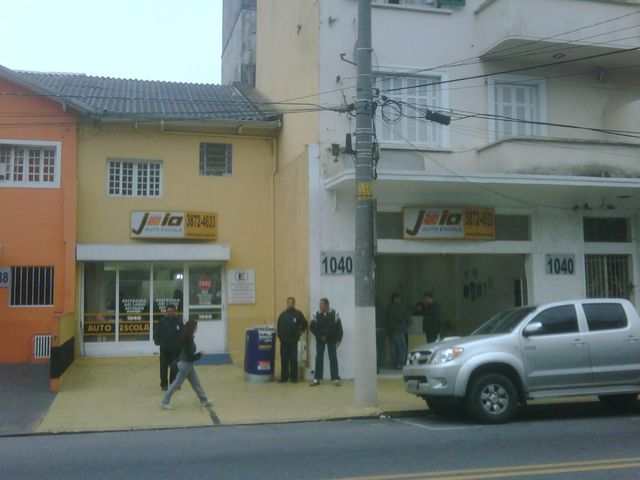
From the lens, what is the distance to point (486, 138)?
1653 cm

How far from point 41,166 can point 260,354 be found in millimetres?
7576

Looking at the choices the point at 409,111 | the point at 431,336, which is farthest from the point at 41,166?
the point at 431,336

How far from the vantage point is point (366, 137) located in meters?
12.4

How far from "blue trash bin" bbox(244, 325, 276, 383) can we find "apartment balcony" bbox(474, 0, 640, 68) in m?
7.96

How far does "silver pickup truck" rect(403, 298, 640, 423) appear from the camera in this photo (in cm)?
1056

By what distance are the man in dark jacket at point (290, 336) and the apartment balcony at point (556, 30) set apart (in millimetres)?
7276

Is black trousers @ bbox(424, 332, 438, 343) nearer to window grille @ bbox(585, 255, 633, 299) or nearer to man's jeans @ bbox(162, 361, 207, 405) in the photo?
window grille @ bbox(585, 255, 633, 299)

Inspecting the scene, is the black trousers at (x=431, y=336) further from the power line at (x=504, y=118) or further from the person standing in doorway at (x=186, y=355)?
the person standing in doorway at (x=186, y=355)

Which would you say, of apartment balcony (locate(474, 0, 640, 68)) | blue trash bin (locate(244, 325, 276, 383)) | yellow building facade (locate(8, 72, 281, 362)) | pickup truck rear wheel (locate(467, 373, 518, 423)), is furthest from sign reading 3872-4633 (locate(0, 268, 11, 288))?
apartment balcony (locate(474, 0, 640, 68))

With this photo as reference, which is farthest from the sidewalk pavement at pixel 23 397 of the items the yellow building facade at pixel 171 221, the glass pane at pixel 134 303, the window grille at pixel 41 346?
the glass pane at pixel 134 303

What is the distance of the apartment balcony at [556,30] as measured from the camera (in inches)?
620

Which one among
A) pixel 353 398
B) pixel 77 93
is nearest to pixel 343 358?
pixel 353 398

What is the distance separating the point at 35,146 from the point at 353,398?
1015 centimetres

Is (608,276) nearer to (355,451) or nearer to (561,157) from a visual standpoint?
(561,157)
